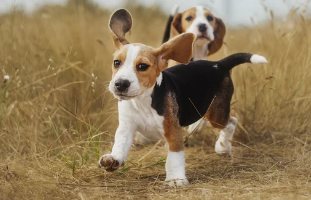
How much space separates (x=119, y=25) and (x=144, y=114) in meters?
0.68

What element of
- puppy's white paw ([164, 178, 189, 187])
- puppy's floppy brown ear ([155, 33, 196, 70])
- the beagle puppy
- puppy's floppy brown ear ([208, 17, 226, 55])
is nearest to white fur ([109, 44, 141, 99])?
puppy's floppy brown ear ([155, 33, 196, 70])

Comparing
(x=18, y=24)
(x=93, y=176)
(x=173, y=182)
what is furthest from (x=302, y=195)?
(x=18, y=24)

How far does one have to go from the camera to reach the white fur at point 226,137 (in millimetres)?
3859

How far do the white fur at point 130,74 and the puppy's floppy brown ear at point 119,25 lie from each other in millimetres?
281

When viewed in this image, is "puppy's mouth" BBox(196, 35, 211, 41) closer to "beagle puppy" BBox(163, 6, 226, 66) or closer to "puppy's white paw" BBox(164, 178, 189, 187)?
"beagle puppy" BBox(163, 6, 226, 66)

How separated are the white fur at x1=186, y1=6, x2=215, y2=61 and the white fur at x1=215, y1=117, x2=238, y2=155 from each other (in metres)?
1.10

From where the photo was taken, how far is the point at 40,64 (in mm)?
4797

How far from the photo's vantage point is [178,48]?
10.2ft

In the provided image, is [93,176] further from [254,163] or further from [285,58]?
[285,58]

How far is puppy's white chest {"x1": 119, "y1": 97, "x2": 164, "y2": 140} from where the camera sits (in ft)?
10.2

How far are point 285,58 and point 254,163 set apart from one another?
1.33 meters

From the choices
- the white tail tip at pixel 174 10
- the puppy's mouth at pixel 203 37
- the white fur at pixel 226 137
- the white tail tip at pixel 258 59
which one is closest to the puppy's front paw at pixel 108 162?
the white fur at pixel 226 137

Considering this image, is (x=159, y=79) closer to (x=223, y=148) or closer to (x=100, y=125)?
(x=100, y=125)

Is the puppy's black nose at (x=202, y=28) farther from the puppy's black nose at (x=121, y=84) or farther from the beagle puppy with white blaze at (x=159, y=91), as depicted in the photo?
the puppy's black nose at (x=121, y=84)
